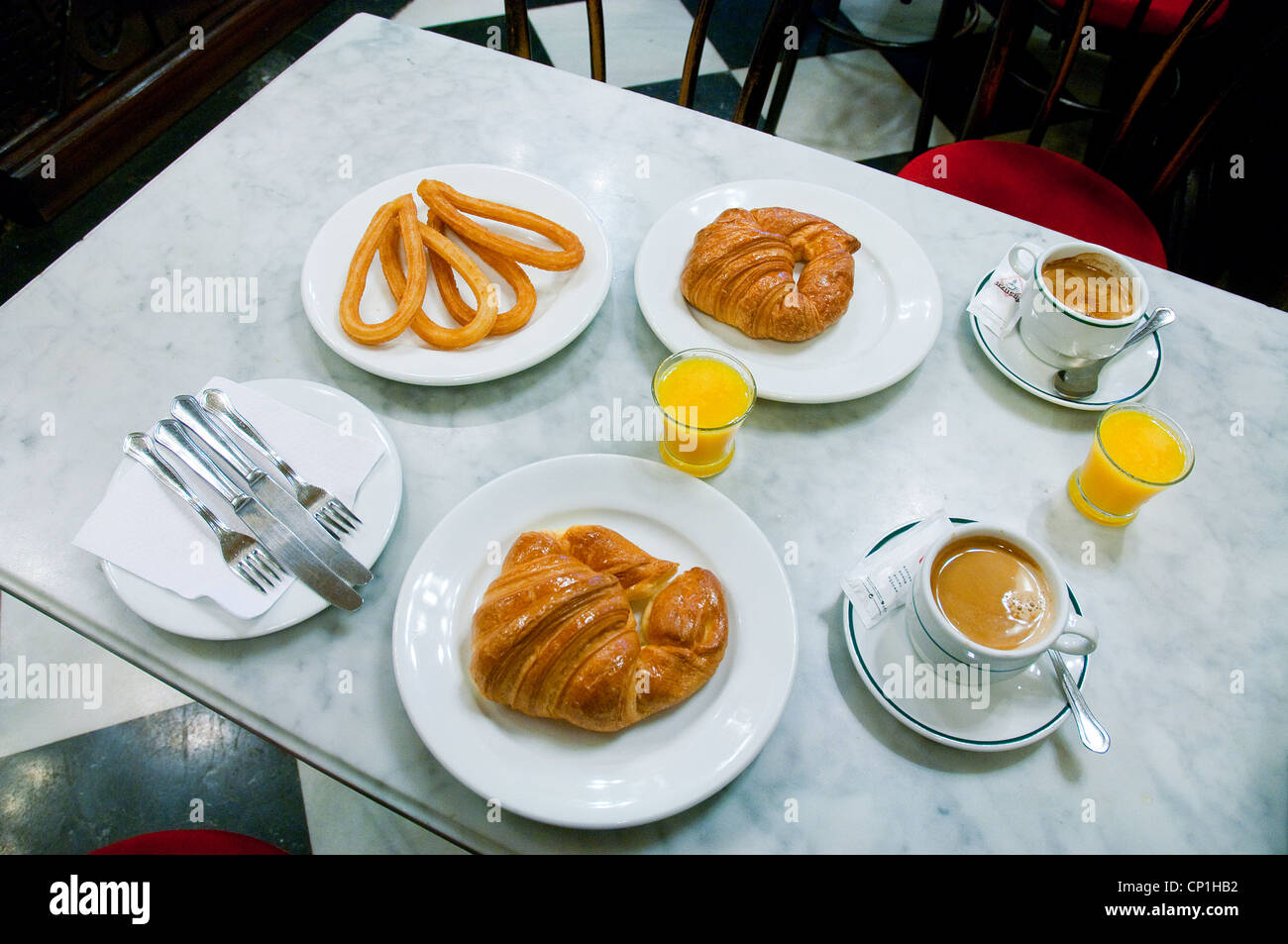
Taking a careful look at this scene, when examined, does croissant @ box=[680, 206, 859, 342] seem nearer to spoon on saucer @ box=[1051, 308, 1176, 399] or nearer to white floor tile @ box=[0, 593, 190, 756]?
spoon on saucer @ box=[1051, 308, 1176, 399]

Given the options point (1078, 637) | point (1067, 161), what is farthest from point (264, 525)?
point (1067, 161)

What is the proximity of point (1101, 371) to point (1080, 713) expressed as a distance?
0.56m

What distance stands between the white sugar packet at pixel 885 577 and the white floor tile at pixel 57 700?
1545mm

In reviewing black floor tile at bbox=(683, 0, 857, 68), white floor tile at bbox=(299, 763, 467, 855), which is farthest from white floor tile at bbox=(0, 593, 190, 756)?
black floor tile at bbox=(683, 0, 857, 68)

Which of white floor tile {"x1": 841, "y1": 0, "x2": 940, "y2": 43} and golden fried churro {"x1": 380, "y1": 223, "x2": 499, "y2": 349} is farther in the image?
white floor tile {"x1": 841, "y1": 0, "x2": 940, "y2": 43}

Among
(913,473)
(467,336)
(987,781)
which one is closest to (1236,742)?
(987,781)

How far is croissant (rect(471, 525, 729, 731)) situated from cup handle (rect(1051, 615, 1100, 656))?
1.21 feet

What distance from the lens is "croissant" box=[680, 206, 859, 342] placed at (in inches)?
45.4

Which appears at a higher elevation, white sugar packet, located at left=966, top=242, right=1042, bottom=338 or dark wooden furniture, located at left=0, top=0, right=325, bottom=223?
white sugar packet, located at left=966, top=242, right=1042, bottom=338

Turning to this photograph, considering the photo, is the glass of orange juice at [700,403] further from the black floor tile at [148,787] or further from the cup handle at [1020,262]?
the black floor tile at [148,787]

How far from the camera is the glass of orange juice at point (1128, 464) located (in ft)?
3.31

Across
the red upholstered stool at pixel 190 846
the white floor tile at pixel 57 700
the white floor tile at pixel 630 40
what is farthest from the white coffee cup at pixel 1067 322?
the white floor tile at pixel 630 40

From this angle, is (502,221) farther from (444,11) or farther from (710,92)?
(444,11)

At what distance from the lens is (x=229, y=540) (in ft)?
3.16
